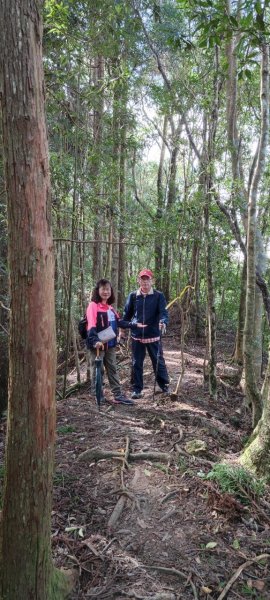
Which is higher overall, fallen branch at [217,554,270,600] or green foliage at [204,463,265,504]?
green foliage at [204,463,265,504]

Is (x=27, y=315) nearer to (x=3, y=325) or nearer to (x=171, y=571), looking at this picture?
(x=171, y=571)

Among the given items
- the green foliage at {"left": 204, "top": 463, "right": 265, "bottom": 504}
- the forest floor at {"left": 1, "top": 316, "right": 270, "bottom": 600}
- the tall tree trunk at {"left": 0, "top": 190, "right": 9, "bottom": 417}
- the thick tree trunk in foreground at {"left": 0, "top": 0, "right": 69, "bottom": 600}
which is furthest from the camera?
the tall tree trunk at {"left": 0, "top": 190, "right": 9, "bottom": 417}

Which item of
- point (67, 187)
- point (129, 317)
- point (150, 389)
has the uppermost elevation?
point (67, 187)

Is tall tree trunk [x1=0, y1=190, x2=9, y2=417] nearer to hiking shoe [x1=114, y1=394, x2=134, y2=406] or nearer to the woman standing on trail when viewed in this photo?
the woman standing on trail

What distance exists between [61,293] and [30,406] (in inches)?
270

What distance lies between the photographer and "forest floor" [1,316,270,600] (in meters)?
3.05

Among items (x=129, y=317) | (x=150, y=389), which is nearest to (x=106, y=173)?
(x=129, y=317)

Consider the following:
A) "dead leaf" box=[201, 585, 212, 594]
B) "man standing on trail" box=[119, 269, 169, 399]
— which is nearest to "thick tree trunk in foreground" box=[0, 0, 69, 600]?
"dead leaf" box=[201, 585, 212, 594]

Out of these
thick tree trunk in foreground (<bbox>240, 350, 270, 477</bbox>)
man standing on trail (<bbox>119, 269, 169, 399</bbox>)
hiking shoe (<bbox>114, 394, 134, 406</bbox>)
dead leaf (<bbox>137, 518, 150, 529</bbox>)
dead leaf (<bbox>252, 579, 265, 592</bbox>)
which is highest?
man standing on trail (<bbox>119, 269, 169, 399</bbox>)

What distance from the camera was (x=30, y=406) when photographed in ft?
7.48

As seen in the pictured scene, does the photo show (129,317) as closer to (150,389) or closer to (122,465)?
(150,389)

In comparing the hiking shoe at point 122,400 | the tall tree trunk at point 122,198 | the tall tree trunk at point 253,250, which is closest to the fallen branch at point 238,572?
the tall tree trunk at point 253,250

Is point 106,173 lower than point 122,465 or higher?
higher

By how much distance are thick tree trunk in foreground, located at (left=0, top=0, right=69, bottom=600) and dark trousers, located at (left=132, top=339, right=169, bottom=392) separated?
14.6ft
